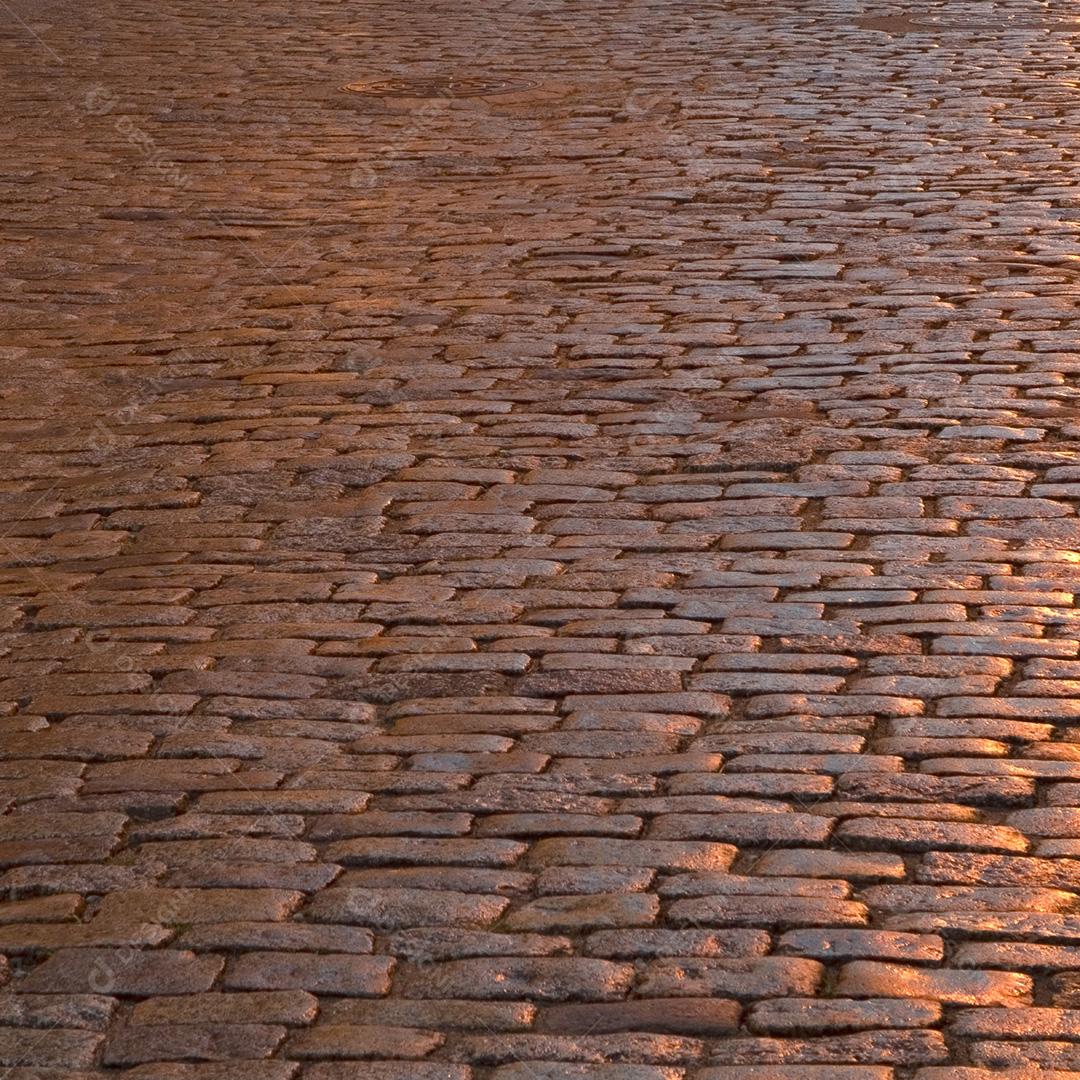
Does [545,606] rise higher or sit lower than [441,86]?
higher

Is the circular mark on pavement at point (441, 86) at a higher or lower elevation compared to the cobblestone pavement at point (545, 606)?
lower

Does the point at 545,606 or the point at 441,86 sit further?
the point at 441,86

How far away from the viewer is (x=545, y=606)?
5520 millimetres

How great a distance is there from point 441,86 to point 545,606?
28.0ft

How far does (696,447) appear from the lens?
6711 millimetres

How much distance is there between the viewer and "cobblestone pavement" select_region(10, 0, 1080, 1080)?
12.1 ft

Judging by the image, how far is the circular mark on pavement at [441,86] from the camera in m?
13.1

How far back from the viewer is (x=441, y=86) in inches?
527

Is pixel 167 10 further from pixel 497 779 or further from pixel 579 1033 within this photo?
pixel 579 1033

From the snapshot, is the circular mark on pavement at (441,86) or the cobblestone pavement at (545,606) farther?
the circular mark on pavement at (441,86)

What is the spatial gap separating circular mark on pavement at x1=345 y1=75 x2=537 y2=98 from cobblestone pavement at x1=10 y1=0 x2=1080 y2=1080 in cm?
163

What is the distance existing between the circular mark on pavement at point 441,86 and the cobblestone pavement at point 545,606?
1.63 m

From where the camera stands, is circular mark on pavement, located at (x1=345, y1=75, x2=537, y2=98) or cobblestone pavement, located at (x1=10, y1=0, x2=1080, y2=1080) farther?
circular mark on pavement, located at (x1=345, y1=75, x2=537, y2=98)

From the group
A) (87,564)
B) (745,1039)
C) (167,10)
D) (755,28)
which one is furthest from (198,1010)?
(167,10)
